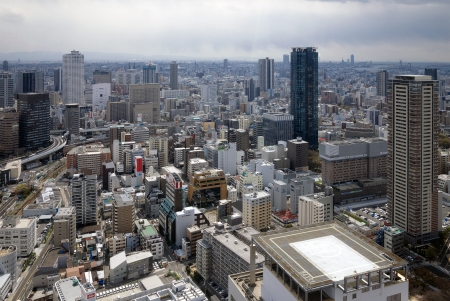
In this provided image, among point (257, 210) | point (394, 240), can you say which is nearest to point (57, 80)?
point (257, 210)

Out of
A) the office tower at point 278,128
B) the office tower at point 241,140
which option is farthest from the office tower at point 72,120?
the office tower at point 278,128

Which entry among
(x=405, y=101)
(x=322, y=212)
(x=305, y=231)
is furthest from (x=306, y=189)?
(x=305, y=231)

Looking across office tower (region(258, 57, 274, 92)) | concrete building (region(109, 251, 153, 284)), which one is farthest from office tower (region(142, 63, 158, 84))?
concrete building (region(109, 251, 153, 284))

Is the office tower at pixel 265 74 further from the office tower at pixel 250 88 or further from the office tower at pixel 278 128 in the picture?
the office tower at pixel 278 128

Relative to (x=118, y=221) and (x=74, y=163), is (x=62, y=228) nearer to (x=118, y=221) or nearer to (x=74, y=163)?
(x=118, y=221)

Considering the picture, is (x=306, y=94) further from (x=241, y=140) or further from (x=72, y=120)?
(x=72, y=120)

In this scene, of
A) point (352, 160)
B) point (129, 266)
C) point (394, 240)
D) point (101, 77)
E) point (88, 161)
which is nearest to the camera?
point (129, 266)
